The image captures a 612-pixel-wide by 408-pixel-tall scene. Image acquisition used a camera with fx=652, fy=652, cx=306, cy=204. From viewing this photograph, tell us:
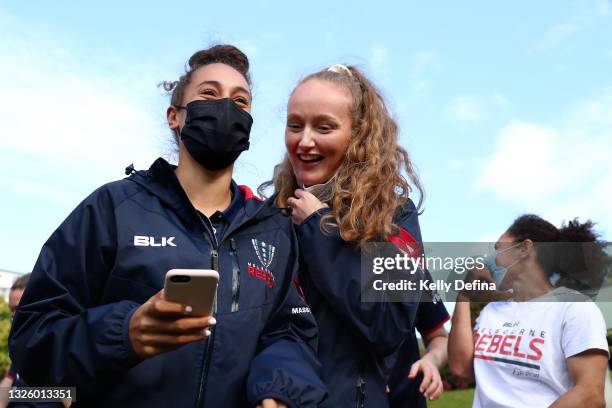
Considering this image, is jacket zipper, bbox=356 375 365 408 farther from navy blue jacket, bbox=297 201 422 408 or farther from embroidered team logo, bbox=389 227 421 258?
embroidered team logo, bbox=389 227 421 258

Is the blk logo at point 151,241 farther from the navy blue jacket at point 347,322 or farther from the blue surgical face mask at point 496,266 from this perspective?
the blue surgical face mask at point 496,266

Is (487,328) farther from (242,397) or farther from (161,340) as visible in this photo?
(161,340)

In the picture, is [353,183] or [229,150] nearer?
[229,150]

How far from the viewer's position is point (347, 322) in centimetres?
295

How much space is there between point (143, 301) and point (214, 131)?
816mm

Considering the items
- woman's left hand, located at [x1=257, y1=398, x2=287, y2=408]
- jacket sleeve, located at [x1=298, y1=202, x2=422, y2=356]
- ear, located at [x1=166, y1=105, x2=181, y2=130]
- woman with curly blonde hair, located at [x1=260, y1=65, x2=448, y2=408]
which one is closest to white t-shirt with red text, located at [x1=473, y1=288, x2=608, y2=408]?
woman with curly blonde hair, located at [x1=260, y1=65, x2=448, y2=408]

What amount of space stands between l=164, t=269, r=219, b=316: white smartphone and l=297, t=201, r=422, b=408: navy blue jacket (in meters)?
0.98

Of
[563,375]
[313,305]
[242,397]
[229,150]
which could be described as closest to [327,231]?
[313,305]

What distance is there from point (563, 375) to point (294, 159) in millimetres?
2479

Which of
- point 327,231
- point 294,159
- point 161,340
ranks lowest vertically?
point 161,340

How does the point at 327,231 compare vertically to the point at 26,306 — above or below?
above

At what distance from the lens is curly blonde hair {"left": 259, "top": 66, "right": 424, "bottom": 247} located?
312 centimetres

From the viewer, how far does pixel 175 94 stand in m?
3.19

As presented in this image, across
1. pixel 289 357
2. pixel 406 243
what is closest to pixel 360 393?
pixel 289 357
